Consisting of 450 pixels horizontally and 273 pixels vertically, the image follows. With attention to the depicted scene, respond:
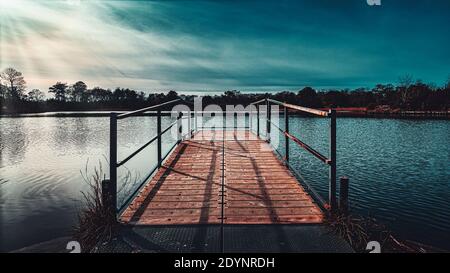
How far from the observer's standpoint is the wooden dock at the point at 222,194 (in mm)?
3305

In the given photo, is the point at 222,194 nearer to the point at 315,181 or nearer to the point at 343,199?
the point at 343,199

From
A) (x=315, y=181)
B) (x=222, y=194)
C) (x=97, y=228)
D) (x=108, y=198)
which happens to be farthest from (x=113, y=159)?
(x=315, y=181)

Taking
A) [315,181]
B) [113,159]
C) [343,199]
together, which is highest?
[113,159]

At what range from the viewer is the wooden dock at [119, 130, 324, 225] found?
130 inches

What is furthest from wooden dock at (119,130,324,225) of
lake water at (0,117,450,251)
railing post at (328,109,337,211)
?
lake water at (0,117,450,251)

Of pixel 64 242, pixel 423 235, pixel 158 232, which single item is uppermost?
pixel 158 232

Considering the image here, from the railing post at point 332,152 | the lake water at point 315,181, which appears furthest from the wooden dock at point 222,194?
the lake water at point 315,181

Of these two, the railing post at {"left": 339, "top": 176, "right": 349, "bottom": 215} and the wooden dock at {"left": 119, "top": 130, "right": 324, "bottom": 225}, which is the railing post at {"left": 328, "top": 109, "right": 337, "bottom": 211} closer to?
the railing post at {"left": 339, "top": 176, "right": 349, "bottom": 215}

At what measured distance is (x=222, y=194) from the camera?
402 centimetres
